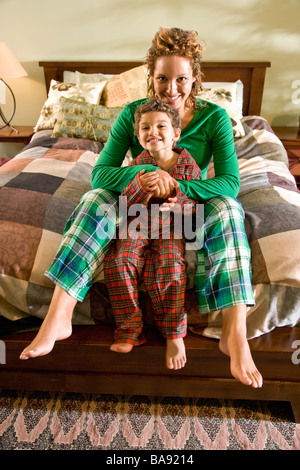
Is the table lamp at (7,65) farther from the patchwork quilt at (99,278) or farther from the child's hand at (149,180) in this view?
the child's hand at (149,180)

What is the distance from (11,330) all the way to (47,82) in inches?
93.9

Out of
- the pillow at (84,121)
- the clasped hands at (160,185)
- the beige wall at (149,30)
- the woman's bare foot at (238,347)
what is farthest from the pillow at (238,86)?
the woman's bare foot at (238,347)

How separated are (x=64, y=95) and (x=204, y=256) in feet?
6.14

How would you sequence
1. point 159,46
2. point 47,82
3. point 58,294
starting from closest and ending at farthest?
point 58,294
point 159,46
point 47,82

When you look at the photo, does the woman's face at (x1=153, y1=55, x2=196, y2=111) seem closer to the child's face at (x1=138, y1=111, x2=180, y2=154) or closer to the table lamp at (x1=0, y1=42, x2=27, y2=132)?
the child's face at (x1=138, y1=111, x2=180, y2=154)

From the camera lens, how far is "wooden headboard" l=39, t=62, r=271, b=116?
2.78m

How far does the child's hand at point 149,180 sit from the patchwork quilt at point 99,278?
0.26 m

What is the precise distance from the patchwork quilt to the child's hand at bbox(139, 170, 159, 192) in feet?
0.87

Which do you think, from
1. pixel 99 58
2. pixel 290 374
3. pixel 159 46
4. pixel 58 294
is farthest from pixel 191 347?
pixel 99 58

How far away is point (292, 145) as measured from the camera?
2.60 meters

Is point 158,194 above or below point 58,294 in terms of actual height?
above

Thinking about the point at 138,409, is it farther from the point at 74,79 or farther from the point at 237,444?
the point at 74,79

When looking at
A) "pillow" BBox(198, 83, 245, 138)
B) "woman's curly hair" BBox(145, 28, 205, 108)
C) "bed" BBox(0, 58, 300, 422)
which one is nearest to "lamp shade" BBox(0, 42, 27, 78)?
"pillow" BBox(198, 83, 245, 138)

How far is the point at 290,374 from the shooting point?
3.93 ft
